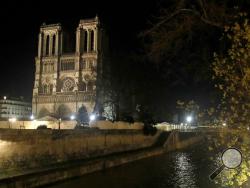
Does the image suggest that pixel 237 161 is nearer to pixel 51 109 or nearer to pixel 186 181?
pixel 186 181

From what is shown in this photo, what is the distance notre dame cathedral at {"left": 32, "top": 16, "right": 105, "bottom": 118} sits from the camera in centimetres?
7712

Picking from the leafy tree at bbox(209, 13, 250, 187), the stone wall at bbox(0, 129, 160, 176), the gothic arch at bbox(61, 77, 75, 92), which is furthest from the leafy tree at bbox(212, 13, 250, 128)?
the gothic arch at bbox(61, 77, 75, 92)

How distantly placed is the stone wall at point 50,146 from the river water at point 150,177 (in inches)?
104

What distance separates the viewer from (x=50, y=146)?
76.3 ft

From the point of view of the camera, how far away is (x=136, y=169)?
25.5 metres

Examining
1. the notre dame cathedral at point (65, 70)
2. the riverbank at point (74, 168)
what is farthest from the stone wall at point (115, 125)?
the notre dame cathedral at point (65, 70)

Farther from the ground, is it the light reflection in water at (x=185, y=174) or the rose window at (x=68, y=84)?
the rose window at (x=68, y=84)

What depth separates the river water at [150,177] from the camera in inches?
757

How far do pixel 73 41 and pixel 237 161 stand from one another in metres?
86.4

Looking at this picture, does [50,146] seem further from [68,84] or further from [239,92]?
[68,84]

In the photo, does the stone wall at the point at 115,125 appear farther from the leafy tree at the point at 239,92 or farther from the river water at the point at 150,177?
the leafy tree at the point at 239,92

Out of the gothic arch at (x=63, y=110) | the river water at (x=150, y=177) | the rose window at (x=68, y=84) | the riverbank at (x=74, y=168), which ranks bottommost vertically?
the river water at (x=150, y=177)

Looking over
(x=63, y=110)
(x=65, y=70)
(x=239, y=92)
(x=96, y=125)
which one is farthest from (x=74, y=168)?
(x=65, y=70)

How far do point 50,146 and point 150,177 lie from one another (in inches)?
232
